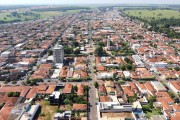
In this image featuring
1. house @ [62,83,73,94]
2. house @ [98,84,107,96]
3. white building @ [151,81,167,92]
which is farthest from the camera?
white building @ [151,81,167,92]

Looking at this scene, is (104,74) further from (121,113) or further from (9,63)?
(9,63)

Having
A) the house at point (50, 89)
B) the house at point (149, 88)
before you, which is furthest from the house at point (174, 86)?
the house at point (50, 89)

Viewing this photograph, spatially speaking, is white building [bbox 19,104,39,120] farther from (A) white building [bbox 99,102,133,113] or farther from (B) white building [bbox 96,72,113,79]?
(B) white building [bbox 96,72,113,79]

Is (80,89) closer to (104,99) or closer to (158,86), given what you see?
(104,99)

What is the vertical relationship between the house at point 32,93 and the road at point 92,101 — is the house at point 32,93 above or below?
above

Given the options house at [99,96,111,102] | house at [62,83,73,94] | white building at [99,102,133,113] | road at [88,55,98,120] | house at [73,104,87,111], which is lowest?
road at [88,55,98,120]

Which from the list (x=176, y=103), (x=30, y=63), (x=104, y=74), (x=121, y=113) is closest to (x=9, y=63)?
(x=30, y=63)

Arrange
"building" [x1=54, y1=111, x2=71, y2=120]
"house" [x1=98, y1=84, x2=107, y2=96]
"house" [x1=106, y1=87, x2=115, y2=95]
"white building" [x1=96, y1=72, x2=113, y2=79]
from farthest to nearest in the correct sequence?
"white building" [x1=96, y1=72, x2=113, y2=79] → "house" [x1=106, y1=87, x2=115, y2=95] → "house" [x1=98, y1=84, x2=107, y2=96] → "building" [x1=54, y1=111, x2=71, y2=120]

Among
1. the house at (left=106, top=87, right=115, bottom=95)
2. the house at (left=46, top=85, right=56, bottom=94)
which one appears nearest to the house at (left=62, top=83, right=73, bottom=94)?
the house at (left=46, top=85, right=56, bottom=94)

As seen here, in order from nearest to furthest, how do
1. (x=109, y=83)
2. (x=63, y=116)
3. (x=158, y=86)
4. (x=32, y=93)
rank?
1. (x=63, y=116)
2. (x=32, y=93)
3. (x=158, y=86)
4. (x=109, y=83)

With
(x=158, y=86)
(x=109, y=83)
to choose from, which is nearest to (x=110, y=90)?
(x=109, y=83)

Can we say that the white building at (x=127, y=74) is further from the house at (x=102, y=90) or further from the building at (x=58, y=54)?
the building at (x=58, y=54)
